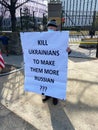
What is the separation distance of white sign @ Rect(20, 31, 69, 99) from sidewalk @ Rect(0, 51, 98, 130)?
37 cm

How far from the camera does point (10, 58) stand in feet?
28.6

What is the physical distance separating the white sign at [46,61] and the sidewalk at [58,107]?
37 centimetres

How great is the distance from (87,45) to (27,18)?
6.18 m

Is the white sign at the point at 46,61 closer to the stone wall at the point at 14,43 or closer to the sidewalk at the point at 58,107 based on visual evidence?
the sidewalk at the point at 58,107

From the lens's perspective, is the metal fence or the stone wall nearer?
the stone wall

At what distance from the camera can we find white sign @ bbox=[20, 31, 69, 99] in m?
3.50

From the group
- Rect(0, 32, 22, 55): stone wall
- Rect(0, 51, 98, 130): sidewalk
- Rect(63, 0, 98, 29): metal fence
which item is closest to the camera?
Rect(0, 51, 98, 130): sidewalk

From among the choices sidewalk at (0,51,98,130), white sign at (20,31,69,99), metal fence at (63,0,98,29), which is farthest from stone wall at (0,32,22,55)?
white sign at (20,31,69,99)

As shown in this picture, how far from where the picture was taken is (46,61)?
374 centimetres

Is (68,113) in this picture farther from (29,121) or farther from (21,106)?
(21,106)

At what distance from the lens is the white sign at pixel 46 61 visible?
11.5ft

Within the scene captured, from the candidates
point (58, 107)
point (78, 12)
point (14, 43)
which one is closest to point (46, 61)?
point (58, 107)

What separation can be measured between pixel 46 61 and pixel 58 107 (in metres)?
1.05

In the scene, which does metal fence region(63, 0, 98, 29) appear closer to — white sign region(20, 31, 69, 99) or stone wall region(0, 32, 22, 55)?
stone wall region(0, 32, 22, 55)
